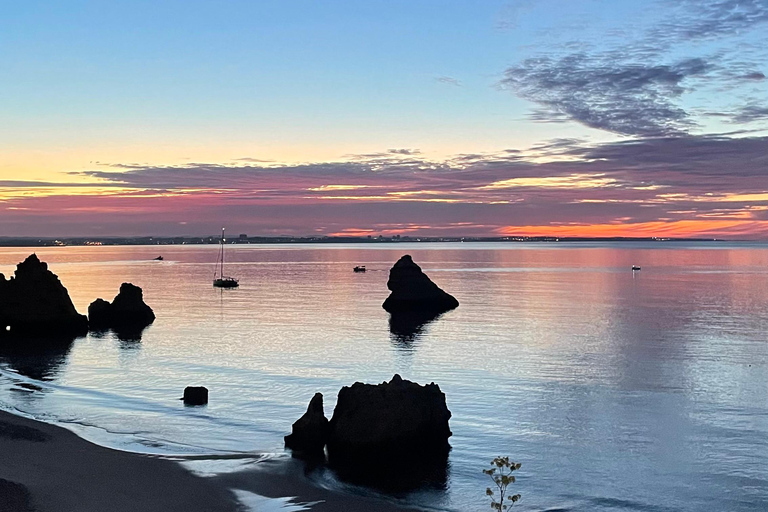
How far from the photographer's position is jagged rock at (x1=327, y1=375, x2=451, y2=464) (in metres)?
28.4

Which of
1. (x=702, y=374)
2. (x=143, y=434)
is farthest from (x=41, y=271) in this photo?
(x=702, y=374)

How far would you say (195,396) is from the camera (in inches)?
1522

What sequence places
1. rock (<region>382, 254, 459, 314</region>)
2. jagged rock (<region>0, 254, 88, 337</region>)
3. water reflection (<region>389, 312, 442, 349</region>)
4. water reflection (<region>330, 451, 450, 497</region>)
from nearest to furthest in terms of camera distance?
water reflection (<region>330, 451, 450, 497</region>) → jagged rock (<region>0, 254, 88, 337</region>) → water reflection (<region>389, 312, 442, 349</region>) → rock (<region>382, 254, 459, 314</region>)

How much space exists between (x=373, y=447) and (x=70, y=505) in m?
11.4

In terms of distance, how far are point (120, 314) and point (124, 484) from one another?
61.4 meters

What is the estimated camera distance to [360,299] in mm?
116938

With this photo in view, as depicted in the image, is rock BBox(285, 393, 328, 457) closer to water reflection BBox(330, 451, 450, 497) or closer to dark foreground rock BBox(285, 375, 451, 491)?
dark foreground rock BBox(285, 375, 451, 491)

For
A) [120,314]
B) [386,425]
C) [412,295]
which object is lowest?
[386,425]

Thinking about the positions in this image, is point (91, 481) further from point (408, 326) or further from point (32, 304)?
point (408, 326)

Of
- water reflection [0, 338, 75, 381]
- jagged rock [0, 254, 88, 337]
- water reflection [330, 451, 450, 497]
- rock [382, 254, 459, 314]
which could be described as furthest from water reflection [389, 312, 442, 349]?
water reflection [330, 451, 450, 497]

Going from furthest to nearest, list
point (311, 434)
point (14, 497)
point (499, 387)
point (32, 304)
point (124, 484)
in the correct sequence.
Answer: point (32, 304) < point (499, 387) < point (311, 434) < point (124, 484) < point (14, 497)

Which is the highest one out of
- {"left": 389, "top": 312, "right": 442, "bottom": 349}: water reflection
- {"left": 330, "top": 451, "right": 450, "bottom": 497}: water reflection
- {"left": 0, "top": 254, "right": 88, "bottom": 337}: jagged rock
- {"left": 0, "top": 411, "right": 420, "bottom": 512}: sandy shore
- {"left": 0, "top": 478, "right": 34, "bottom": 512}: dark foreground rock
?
{"left": 0, "top": 254, "right": 88, "bottom": 337}: jagged rock

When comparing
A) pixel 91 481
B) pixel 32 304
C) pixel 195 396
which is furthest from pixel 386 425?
pixel 32 304

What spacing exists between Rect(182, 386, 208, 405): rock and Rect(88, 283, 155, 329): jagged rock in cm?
4344
